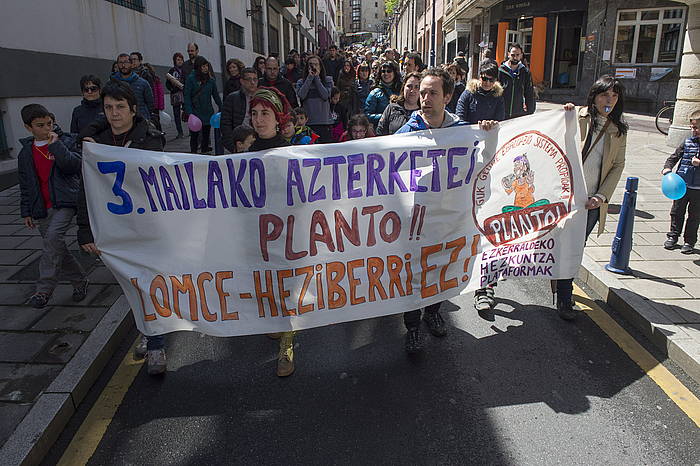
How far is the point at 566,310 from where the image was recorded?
4102 mm

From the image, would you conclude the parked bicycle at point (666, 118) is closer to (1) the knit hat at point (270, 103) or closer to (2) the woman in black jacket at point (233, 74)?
(2) the woman in black jacket at point (233, 74)

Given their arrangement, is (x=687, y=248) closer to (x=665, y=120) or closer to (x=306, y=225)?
(x=306, y=225)

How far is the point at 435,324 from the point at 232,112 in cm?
369

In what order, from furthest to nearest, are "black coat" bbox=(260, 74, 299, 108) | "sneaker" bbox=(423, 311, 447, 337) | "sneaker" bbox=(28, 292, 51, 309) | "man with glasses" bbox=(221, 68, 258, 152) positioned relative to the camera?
"black coat" bbox=(260, 74, 299, 108) < "man with glasses" bbox=(221, 68, 258, 152) < "sneaker" bbox=(28, 292, 51, 309) < "sneaker" bbox=(423, 311, 447, 337)

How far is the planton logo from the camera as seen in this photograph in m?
3.51

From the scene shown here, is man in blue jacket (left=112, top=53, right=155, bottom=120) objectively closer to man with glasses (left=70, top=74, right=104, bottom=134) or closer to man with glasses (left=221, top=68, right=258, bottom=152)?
man with glasses (left=221, top=68, right=258, bottom=152)

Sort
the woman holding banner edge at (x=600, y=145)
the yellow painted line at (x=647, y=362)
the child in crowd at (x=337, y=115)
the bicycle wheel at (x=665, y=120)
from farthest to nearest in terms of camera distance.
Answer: the bicycle wheel at (x=665, y=120), the child in crowd at (x=337, y=115), the woman holding banner edge at (x=600, y=145), the yellow painted line at (x=647, y=362)

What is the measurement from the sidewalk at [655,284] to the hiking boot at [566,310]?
1.39 ft

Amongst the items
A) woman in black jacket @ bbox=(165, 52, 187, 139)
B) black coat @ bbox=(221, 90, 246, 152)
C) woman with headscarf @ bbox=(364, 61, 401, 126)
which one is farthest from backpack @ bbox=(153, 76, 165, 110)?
woman with headscarf @ bbox=(364, 61, 401, 126)

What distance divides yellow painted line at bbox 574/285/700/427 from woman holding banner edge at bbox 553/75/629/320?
0.81 ft

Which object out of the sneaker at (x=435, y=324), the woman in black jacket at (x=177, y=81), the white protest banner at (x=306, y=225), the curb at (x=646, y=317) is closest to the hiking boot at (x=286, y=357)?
the white protest banner at (x=306, y=225)

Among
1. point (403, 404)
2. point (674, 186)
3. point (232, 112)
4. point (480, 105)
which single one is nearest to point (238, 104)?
point (232, 112)

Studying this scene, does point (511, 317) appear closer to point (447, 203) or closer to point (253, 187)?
point (447, 203)

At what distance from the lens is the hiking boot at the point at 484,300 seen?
421 centimetres
